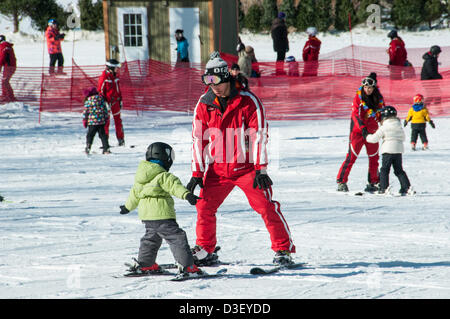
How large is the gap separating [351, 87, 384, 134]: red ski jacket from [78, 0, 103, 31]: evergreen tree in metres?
32.5

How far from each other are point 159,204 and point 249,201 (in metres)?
0.82

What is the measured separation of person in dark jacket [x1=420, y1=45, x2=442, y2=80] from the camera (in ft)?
53.3

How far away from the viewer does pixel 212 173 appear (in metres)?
6.02

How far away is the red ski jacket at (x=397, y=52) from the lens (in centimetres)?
1836

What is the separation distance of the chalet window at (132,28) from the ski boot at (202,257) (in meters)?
16.0

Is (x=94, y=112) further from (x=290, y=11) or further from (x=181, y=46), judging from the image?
(x=290, y=11)

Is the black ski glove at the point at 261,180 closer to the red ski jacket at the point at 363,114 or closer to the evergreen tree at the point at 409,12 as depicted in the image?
the red ski jacket at the point at 363,114

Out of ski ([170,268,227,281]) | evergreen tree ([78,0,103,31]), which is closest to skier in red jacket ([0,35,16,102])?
ski ([170,268,227,281])

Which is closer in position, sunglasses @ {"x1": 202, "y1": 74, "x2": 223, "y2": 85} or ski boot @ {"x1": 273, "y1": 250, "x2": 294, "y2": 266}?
sunglasses @ {"x1": 202, "y1": 74, "x2": 223, "y2": 85}

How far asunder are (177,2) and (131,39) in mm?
1754

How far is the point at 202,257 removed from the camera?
6094 mm

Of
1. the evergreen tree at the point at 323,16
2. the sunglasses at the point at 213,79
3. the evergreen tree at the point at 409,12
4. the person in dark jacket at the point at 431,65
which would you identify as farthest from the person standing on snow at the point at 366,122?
the evergreen tree at the point at 409,12

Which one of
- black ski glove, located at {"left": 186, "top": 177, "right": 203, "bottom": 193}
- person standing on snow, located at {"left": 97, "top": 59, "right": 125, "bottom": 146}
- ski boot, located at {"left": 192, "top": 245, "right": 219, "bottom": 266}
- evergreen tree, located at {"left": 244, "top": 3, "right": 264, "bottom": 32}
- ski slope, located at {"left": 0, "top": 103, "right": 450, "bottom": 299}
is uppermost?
evergreen tree, located at {"left": 244, "top": 3, "right": 264, "bottom": 32}

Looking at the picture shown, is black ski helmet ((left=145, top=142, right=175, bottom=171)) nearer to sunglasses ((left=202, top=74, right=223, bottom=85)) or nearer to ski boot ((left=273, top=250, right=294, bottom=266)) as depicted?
sunglasses ((left=202, top=74, right=223, bottom=85))
